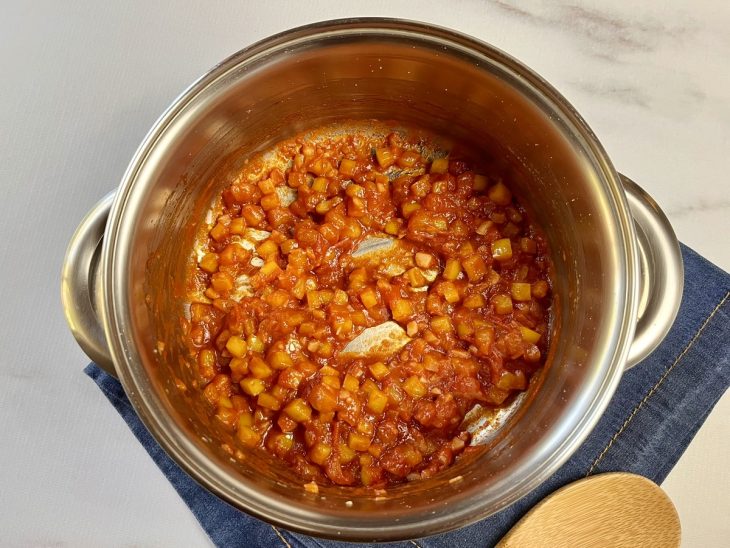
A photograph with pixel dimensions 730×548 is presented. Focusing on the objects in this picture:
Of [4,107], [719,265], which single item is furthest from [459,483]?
[4,107]

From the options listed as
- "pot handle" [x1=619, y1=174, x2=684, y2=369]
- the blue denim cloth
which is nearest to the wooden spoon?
the blue denim cloth

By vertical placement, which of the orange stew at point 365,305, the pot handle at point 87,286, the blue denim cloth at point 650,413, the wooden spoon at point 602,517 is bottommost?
the wooden spoon at point 602,517

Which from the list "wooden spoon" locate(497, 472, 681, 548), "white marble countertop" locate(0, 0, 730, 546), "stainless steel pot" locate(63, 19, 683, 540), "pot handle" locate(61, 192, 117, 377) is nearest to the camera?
"stainless steel pot" locate(63, 19, 683, 540)

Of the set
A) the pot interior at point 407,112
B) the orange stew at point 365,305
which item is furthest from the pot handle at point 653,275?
the orange stew at point 365,305

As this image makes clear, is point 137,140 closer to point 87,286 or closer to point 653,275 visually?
point 87,286

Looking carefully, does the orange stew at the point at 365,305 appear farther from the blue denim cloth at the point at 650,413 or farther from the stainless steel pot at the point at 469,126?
the blue denim cloth at the point at 650,413

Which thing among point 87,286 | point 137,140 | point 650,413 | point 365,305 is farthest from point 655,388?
point 137,140

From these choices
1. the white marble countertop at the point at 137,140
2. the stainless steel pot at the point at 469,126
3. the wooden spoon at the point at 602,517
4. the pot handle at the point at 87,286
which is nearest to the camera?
the stainless steel pot at the point at 469,126

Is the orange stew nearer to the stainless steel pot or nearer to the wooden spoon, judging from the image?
the stainless steel pot
